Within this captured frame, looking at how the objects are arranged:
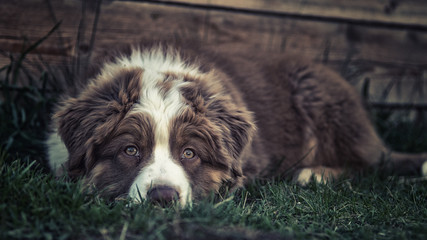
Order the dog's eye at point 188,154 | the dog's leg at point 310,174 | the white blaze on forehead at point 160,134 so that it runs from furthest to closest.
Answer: the dog's leg at point 310,174 < the dog's eye at point 188,154 < the white blaze on forehead at point 160,134

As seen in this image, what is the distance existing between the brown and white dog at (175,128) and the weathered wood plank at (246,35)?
69cm

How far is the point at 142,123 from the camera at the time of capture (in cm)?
273

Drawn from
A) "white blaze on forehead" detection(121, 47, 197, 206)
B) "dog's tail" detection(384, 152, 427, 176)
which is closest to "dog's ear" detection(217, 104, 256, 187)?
"white blaze on forehead" detection(121, 47, 197, 206)

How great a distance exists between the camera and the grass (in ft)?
6.43

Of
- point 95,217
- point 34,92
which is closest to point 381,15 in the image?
point 34,92

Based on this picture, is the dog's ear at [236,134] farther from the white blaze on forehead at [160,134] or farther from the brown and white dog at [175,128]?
the white blaze on forehead at [160,134]

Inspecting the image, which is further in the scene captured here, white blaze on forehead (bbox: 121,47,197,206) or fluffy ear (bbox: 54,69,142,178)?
fluffy ear (bbox: 54,69,142,178)

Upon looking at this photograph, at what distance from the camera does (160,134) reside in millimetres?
2715

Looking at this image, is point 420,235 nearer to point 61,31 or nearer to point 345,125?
point 345,125

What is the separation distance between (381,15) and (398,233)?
3.51 m

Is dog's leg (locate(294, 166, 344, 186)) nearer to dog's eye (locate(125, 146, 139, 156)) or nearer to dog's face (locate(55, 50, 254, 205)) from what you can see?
dog's face (locate(55, 50, 254, 205))

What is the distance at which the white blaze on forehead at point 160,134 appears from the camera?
2.54 metres

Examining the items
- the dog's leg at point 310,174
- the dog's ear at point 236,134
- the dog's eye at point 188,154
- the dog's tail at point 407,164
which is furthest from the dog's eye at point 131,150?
the dog's tail at point 407,164

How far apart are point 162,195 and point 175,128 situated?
51 cm
